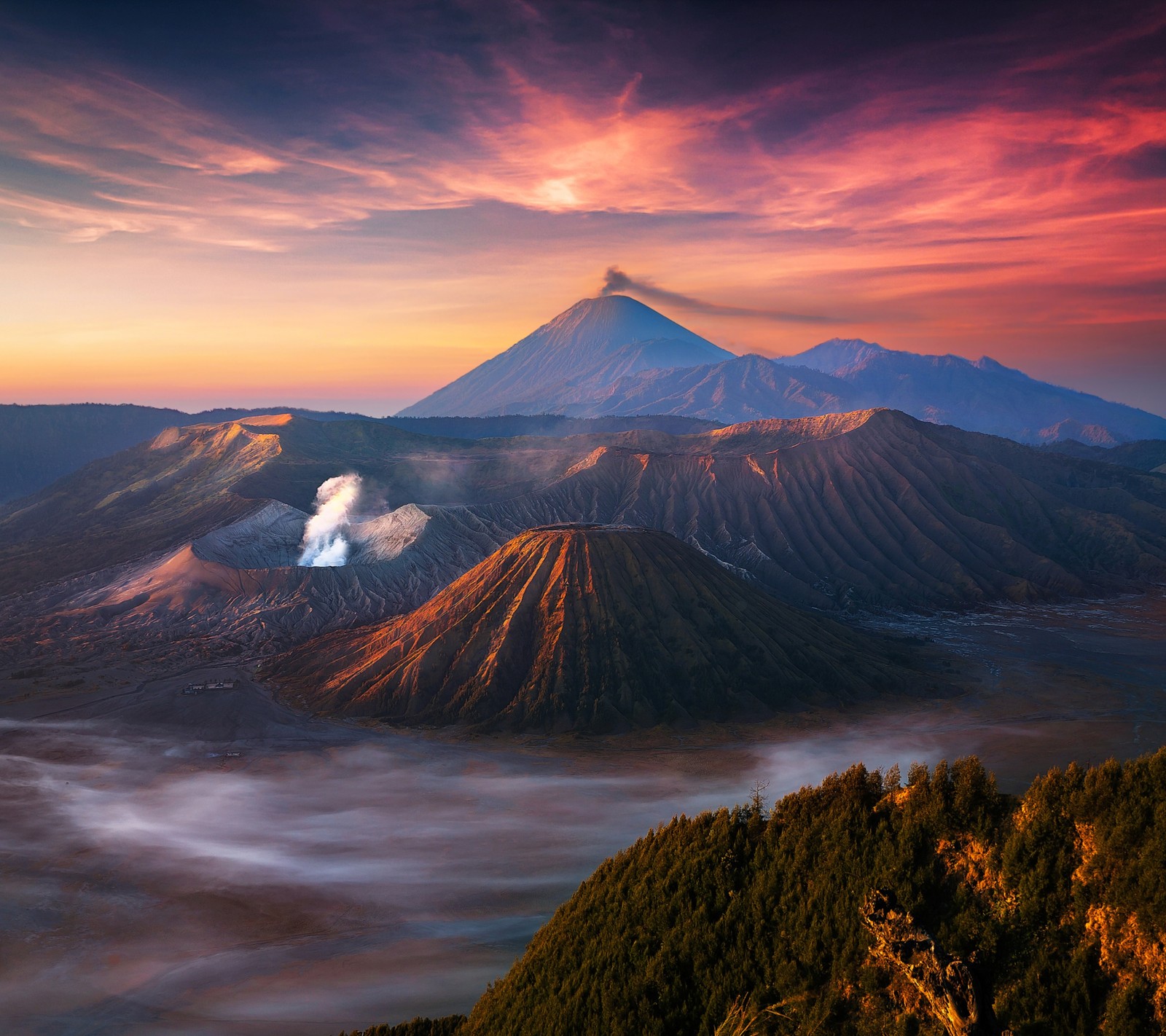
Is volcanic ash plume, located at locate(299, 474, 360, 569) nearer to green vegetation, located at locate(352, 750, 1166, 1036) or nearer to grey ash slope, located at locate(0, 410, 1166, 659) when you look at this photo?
grey ash slope, located at locate(0, 410, 1166, 659)

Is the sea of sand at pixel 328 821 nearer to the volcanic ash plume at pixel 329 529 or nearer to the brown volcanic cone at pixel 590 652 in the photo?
the brown volcanic cone at pixel 590 652

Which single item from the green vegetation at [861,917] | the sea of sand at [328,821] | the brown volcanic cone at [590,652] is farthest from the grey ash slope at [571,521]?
the green vegetation at [861,917]

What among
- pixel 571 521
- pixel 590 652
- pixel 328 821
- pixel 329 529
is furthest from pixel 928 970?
pixel 329 529

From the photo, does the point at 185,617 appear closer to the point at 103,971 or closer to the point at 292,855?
the point at 292,855

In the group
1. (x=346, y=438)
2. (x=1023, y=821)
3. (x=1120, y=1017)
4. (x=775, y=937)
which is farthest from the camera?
(x=346, y=438)

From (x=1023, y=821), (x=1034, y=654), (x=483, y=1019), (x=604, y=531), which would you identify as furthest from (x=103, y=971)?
(x=1034, y=654)

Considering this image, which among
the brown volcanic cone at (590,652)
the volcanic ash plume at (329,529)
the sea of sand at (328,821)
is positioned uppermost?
the volcanic ash plume at (329,529)

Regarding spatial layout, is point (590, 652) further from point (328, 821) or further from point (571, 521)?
point (571, 521)
